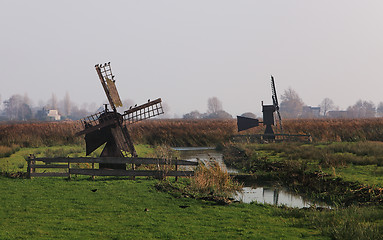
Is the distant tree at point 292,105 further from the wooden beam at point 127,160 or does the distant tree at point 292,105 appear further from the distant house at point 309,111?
the wooden beam at point 127,160

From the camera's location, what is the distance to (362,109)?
7323 inches

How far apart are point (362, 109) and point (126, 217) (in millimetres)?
193056

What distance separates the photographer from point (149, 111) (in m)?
21.2

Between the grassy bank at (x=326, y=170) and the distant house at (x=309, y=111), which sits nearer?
the grassy bank at (x=326, y=170)

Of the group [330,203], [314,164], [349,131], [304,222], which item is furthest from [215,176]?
[349,131]

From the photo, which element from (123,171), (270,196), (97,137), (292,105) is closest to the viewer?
(270,196)

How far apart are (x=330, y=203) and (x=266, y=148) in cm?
1465

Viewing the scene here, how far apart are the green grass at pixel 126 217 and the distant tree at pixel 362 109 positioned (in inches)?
6880

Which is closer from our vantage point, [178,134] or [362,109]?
[178,134]

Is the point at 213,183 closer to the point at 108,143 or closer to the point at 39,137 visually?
the point at 108,143

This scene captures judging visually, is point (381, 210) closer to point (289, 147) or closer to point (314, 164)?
point (314, 164)

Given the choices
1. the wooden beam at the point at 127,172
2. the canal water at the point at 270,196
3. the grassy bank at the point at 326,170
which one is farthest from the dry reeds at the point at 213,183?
the grassy bank at the point at 326,170

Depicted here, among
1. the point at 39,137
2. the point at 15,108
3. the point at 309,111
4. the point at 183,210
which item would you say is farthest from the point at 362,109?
the point at 183,210

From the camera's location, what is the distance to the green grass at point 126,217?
9781 mm
